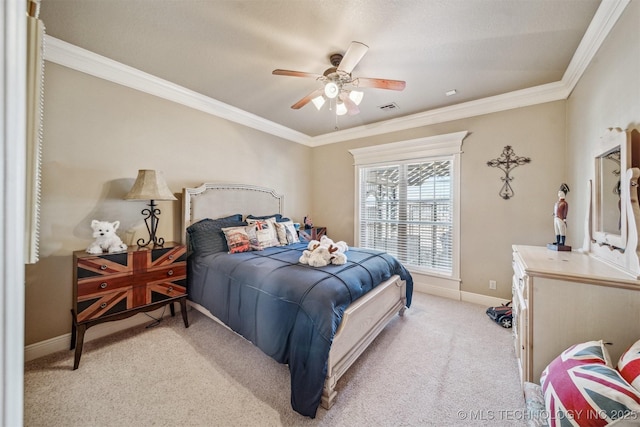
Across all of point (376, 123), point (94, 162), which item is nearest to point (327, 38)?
point (376, 123)

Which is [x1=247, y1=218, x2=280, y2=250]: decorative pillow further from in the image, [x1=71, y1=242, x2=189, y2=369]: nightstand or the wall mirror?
the wall mirror

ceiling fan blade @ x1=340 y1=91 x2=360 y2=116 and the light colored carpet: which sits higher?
ceiling fan blade @ x1=340 y1=91 x2=360 y2=116

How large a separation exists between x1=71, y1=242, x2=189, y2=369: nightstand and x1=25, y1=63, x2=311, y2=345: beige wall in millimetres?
211

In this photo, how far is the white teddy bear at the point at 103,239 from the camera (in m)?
2.20

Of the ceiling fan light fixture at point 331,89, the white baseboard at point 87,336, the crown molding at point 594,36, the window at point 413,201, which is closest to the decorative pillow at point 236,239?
the white baseboard at point 87,336

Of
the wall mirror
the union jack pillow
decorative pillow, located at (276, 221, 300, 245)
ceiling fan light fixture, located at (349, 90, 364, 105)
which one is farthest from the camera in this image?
decorative pillow, located at (276, 221, 300, 245)

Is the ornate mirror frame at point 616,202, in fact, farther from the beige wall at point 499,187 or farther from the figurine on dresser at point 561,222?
the beige wall at point 499,187

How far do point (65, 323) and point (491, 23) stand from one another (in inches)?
174

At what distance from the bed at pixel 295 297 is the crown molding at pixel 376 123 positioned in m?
1.12

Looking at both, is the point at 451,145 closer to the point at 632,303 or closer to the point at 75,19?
the point at 632,303

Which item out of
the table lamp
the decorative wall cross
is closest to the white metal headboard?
the table lamp

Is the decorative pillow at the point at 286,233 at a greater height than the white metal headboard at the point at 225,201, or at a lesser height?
lesser

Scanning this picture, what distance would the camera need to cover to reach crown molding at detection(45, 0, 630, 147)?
1.91m

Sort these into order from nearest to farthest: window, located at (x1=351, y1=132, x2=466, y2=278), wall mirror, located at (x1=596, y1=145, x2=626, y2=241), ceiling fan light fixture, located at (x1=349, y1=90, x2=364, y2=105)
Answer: wall mirror, located at (x1=596, y1=145, x2=626, y2=241) → ceiling fan light fixture, located at (x1=349, y1=90, x2=364, y2=105) → window, located at (x1=351, y1=132, x2=466, y2=278)
